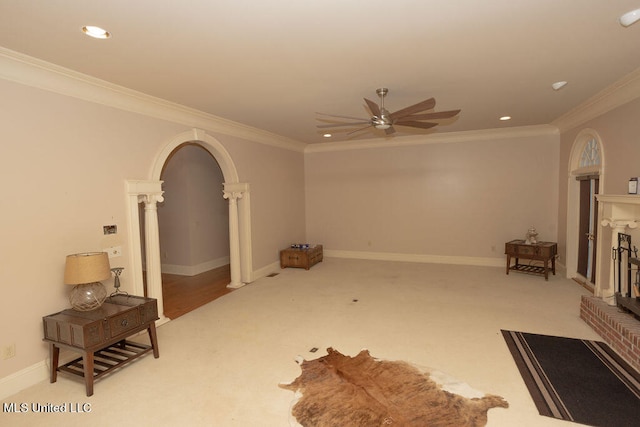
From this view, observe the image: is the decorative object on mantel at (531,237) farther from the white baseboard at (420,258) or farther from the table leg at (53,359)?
the table leg at (53,359)

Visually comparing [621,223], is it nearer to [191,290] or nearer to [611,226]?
[611,226]

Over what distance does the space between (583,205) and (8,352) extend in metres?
7.56

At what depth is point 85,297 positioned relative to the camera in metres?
3.01

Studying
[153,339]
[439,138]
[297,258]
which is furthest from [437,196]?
[153,339]

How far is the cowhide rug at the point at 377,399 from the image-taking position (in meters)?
2.38

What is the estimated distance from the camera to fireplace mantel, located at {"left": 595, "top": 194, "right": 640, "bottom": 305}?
3.93 m

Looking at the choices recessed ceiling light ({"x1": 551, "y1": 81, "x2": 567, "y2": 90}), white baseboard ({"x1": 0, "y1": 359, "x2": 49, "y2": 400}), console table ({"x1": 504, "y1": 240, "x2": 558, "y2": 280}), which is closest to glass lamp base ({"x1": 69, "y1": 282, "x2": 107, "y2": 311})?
white baseboard ({"x1": 0, "y1": 359, "x2": 49, "y2": 400})

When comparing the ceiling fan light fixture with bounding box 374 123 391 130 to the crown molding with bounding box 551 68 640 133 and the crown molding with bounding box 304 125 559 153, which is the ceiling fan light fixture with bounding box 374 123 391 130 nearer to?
the crown molding with bounding box 551 68 640 133

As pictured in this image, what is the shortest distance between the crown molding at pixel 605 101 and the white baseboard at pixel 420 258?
2814 millimetres

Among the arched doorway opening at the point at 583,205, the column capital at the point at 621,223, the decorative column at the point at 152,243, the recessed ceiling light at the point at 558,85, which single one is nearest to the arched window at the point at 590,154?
the arched doorway opening at the point at 583,205

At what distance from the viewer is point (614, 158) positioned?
426 cm

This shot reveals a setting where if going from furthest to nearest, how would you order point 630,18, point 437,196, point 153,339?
point 437,196 → point 153,339 → point 630,18

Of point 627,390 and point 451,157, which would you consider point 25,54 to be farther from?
point 451,157

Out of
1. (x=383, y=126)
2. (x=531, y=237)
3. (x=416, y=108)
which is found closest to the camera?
(x=416, y=108)
